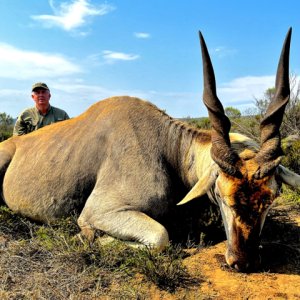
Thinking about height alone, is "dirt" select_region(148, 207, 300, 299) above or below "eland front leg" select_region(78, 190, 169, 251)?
below

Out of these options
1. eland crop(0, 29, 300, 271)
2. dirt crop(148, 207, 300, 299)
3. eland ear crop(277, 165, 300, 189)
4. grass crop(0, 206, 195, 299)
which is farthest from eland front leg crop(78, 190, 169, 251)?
eland ear crop(277, 165, 300, 189)

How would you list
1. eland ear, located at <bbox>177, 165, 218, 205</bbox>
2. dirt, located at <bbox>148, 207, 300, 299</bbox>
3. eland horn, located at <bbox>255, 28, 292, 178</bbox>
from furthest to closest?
eland ear, located at <bbox>177, 165, 218, 205</bbox> < eland horn, located at <bbox>255, 28, 292, 178</bbox> < dirt, located at <bbox>148, 207, 300, 299</bbox>

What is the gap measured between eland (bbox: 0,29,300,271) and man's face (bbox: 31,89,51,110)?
194 centimetres

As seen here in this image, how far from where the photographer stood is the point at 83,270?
3850 millimetres

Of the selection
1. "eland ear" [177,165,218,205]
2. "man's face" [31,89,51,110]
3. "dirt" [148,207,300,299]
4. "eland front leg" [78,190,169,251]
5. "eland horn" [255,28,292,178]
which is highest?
"man's face" [31,89,51,110]

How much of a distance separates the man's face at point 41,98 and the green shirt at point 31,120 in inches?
6.0

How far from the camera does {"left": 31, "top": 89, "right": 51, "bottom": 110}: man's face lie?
823 cm

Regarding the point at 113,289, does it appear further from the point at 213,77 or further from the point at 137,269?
the point at 213,77

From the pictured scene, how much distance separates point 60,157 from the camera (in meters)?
5.50

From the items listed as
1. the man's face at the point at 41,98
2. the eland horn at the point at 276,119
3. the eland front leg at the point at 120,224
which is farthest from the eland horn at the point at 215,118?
the man's face at the point at 41,98

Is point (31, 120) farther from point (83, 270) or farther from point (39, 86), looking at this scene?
point (83, 270)

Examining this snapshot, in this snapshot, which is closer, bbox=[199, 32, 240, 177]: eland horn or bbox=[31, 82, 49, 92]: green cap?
bbox=[199, 32, 240, 177]: eland horn

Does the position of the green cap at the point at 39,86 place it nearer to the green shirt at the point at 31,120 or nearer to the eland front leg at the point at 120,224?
the green shirt at the point at 31,120

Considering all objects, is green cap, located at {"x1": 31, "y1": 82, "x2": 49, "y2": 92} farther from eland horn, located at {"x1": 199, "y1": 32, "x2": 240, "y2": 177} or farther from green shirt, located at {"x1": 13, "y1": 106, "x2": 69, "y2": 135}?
eland horn, located at {"x1": 199, "y1": 32, "x2": 240, "y2": 177}
